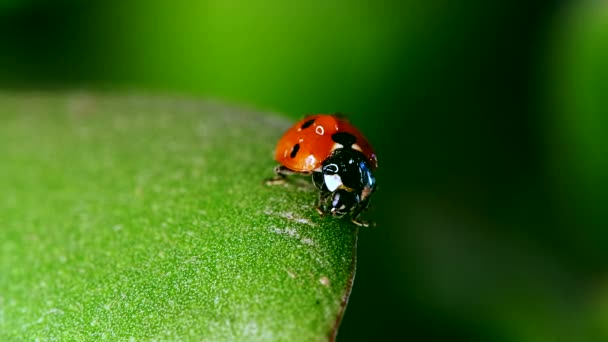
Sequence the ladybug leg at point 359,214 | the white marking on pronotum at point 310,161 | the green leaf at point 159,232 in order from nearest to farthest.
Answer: the green leaf at point 159,232 → the ladybug leg at point 359,214 → the white marking on pronotum at point 310,161

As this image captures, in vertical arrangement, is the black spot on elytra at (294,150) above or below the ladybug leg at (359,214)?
above

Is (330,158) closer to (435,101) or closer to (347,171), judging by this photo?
(347,171)

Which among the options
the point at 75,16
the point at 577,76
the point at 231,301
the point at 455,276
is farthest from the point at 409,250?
the point at 75,16

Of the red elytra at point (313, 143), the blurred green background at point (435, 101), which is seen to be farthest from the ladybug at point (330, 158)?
the blurred green background at point (435, 101)

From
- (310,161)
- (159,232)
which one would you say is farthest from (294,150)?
(159,232)

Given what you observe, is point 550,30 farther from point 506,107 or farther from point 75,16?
point 75,16

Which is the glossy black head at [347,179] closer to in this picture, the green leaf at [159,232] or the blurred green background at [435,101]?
the green leaf at [159,232]
